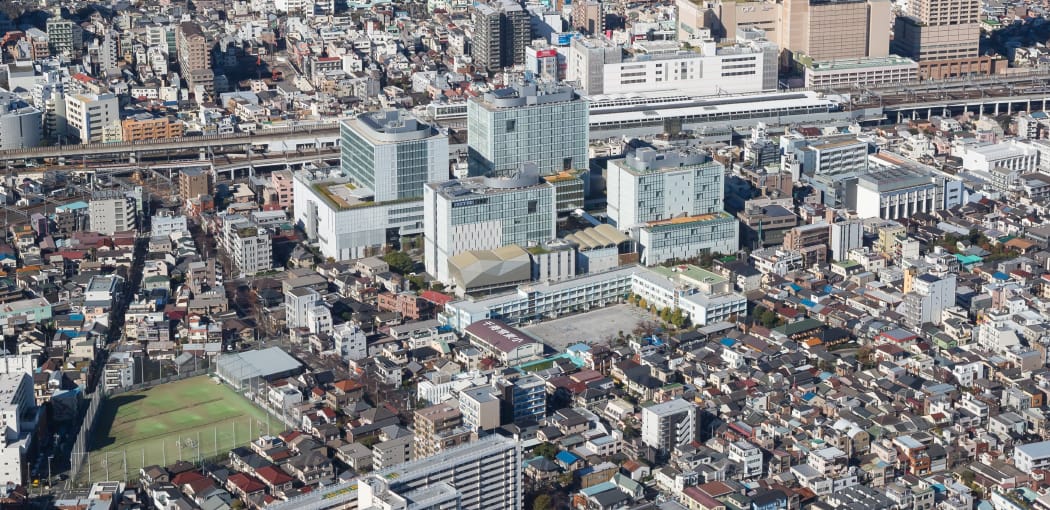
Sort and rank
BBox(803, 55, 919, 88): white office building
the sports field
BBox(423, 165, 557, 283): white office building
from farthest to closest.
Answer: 1. BBox(803, 55, 919, 88): white office building
2. BBox(423, 165, 557, 283): white office building
3. the sports field

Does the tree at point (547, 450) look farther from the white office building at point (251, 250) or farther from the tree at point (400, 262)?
the white office building at point (251, 250)

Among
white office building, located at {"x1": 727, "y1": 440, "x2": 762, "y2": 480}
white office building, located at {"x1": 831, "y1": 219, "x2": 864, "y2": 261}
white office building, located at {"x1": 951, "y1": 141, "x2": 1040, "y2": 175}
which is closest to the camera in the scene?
white office building, located at {"x1": 727, "y1": 440, "x2": 762, "y2": 480}

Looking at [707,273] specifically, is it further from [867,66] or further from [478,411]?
[867,66]

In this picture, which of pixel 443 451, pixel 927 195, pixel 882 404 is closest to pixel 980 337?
pixel 882 404

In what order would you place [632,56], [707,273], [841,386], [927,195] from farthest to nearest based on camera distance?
[632,56]
[927,195]
[707,273]
[841,386]

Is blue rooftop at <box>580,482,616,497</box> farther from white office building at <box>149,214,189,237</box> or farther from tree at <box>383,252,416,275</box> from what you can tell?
white office building at <box>149,214,189,237</box>

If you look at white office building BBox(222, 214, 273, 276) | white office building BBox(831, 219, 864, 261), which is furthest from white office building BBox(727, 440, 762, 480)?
white office building BBox(222, 214, 273, 276)

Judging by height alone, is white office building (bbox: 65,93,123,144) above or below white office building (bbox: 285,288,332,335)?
above
